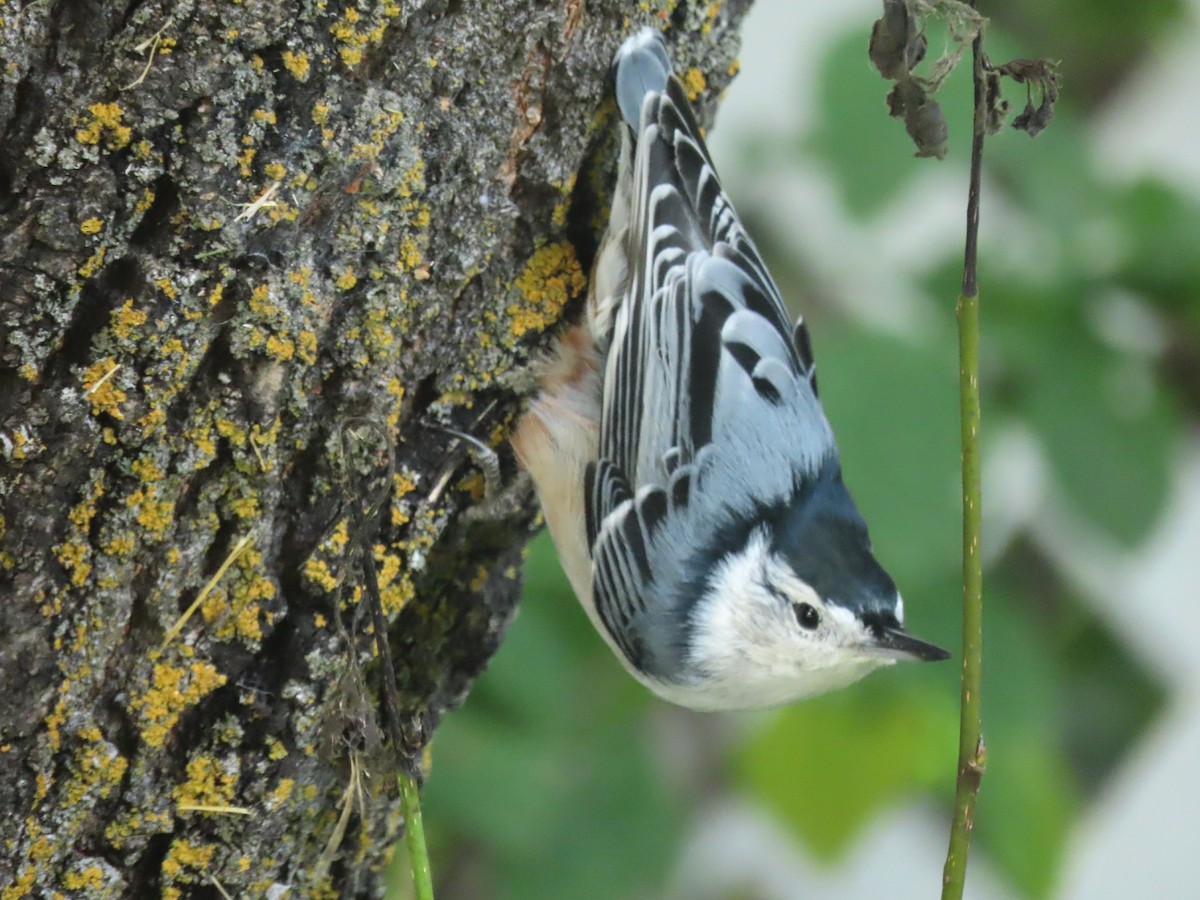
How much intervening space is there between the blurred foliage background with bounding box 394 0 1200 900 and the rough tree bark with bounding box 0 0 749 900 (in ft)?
1.92

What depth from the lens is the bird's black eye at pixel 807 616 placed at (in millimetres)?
1505

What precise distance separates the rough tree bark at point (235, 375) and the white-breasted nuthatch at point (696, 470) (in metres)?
0.17

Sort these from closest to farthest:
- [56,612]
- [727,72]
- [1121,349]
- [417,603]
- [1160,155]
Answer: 1. [56,612]
2. [417,603]
3. [727,72]
4. [1121,349]
5. [1160,155]

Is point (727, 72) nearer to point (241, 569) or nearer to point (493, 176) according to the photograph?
point (493, 176)

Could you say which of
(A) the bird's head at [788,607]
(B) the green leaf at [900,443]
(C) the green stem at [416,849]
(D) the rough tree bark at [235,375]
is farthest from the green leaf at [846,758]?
(C) the green stem at [416,849]

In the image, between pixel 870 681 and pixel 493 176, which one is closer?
pixel 493 176

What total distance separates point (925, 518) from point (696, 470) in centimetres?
40

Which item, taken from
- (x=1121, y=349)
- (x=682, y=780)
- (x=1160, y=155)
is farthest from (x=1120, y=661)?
(x=1160, y=155)

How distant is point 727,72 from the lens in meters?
1.59

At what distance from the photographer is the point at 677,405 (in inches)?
59.5

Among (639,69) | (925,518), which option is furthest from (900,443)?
Answer: (639,69)

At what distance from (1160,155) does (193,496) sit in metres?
3.11

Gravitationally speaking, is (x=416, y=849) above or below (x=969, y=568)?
below

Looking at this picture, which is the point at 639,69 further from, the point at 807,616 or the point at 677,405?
the point at 807,616
